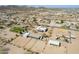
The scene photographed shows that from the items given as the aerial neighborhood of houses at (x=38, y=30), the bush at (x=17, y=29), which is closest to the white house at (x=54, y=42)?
the aerial neighborhood of houses at (x=38, y=30)

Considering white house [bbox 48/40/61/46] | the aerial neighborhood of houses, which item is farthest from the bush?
white house [bbox 48/40/61/46]

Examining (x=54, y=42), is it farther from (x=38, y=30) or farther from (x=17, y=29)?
(x=17, y=29)

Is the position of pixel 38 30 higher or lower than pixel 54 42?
higher

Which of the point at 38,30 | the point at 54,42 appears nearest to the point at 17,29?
the point at 38,30

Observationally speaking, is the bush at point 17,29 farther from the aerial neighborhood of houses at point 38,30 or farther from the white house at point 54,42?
the white house at point 54,42

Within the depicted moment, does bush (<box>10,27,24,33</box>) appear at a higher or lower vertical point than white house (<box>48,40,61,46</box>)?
higher

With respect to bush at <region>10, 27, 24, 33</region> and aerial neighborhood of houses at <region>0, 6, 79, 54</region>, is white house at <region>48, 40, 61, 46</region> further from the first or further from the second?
bush at <region>10, 27, 24, 33</region>
